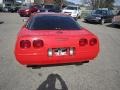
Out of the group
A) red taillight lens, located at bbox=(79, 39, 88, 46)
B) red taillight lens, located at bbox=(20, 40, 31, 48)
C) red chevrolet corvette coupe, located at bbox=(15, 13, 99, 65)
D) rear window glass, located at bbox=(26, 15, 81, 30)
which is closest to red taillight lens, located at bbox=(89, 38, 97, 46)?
red chevrolet corvette coupe, located at bbox=(15, 13, 99, 65)

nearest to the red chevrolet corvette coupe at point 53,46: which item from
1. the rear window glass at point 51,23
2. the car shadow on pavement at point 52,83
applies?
the rear window glass at point 51,23

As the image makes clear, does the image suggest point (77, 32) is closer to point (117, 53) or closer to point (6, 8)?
point (117, 53)

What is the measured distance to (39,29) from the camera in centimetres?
573

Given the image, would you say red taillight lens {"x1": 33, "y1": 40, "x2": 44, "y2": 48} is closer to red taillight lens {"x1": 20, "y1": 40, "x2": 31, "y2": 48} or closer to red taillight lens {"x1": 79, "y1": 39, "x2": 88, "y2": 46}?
red taillight lens {"x1": 20, "y1": 40, "x2": 31, "y2": 48}

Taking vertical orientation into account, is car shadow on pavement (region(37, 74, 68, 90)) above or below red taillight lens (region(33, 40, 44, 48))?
below

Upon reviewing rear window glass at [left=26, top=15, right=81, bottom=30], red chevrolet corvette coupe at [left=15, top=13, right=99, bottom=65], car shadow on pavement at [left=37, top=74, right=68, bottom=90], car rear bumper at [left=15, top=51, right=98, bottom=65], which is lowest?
car shadow on pavement at [left=37, top=74, right=68, bottom=90]

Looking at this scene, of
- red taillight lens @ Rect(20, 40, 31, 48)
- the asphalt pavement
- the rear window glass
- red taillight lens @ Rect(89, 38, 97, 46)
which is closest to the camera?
the asphalt pavement

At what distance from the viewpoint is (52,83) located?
198 inches

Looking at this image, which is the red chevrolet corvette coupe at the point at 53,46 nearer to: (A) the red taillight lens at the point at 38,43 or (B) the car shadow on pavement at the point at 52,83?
(A) the red taillight lens at the point at 38,43

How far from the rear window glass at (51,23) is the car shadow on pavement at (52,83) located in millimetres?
1335

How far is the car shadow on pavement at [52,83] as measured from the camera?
15.7 feet

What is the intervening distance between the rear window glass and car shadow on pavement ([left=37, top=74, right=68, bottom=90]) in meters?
1.33

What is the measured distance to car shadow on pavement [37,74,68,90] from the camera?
4.79 m

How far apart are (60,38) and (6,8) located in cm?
3849
